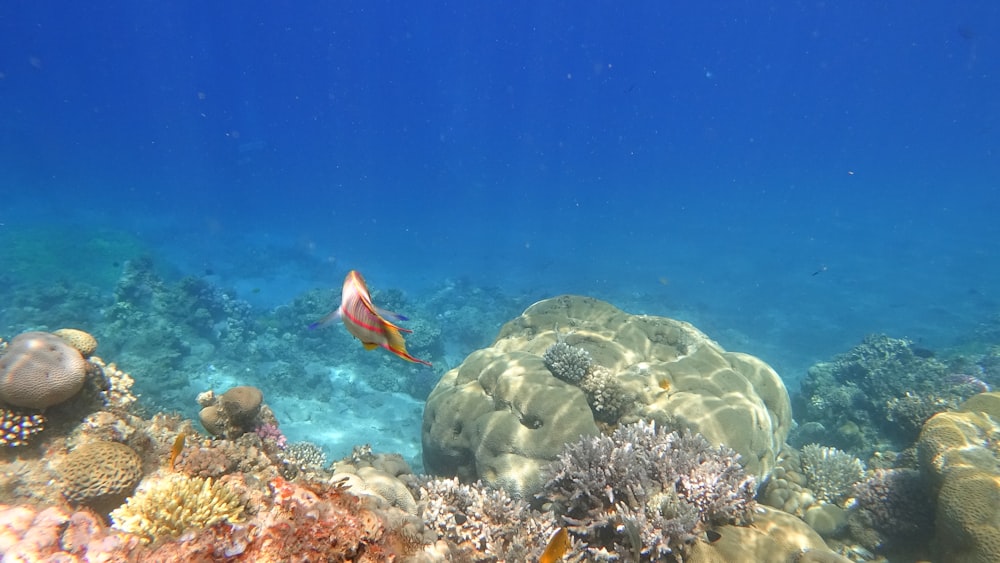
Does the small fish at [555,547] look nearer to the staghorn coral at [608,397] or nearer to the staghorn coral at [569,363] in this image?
the staghorn coral at [608,397]

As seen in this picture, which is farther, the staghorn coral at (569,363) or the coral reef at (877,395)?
the coral reef at (877,395)

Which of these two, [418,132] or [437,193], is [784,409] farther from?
[418,132]

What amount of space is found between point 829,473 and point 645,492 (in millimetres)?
4675

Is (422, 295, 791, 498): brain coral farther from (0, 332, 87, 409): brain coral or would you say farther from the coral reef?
(0, 332, 87, 409): brain coral

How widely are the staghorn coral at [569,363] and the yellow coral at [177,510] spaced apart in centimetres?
429

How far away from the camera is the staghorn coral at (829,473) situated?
6.64 meters

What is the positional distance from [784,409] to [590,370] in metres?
3.66

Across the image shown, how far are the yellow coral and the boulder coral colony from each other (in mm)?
14

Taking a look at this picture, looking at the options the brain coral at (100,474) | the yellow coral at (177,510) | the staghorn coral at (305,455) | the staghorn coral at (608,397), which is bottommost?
the yellow coral at (177,510)

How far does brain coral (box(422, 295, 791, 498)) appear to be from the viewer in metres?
5.62

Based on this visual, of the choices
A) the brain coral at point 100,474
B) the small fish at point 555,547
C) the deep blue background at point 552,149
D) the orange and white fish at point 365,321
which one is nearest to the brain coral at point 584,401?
the small fish at point 555,547

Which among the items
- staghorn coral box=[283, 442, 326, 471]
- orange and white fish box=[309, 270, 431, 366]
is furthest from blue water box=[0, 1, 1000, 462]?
orange and white fish box=[309, 270, 431, 366]

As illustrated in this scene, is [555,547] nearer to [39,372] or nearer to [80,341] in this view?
[39,372]

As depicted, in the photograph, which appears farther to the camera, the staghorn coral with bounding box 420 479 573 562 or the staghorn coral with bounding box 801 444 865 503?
the staghorn coral with bounding box 801 444 865 503
